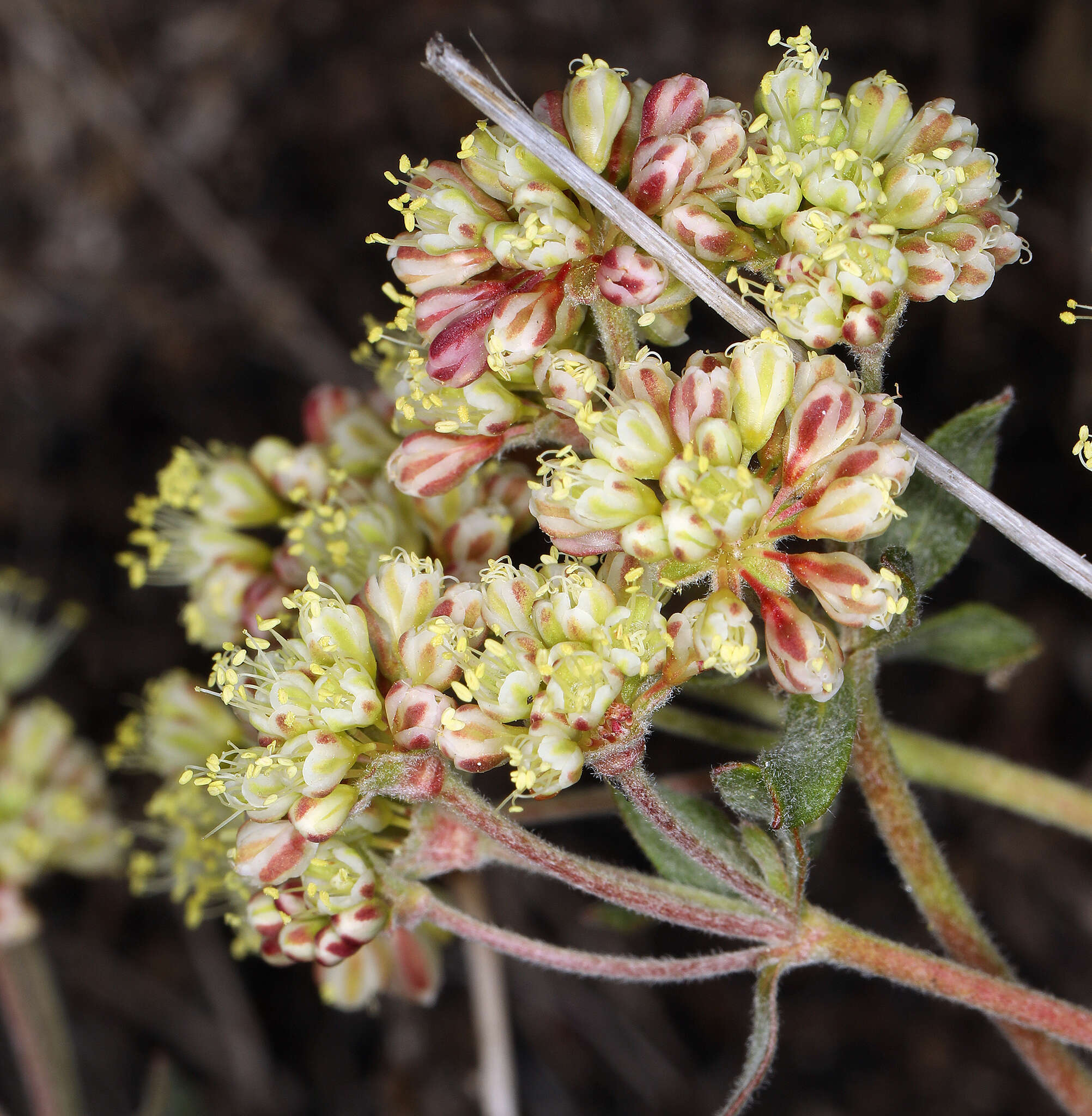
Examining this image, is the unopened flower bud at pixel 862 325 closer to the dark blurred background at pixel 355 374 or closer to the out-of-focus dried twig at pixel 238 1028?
the dark blurred background at pixel 355 374

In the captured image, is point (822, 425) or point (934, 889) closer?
point (822, 425)

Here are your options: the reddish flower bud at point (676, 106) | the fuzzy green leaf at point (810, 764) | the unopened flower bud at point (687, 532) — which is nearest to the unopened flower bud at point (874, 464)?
the unopened flower bud at point (687, 532)

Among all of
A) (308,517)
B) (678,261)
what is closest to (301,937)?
(308,517)

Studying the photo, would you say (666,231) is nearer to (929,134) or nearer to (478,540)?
(929,134)

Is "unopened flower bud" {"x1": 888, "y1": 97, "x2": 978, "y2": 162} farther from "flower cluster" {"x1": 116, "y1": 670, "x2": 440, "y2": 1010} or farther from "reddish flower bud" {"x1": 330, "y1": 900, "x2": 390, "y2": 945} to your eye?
"reddish flower bud" {"x1": 330, "y1": 900, "x2": 390, "y2": 945}

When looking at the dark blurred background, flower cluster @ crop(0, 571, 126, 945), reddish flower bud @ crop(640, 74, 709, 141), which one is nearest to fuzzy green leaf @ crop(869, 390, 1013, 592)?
reddish flower bud @ crop(640, 74, 709, 141)

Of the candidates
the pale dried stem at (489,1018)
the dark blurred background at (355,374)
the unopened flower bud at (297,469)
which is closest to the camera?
the unopened flower bud at (297,469)
